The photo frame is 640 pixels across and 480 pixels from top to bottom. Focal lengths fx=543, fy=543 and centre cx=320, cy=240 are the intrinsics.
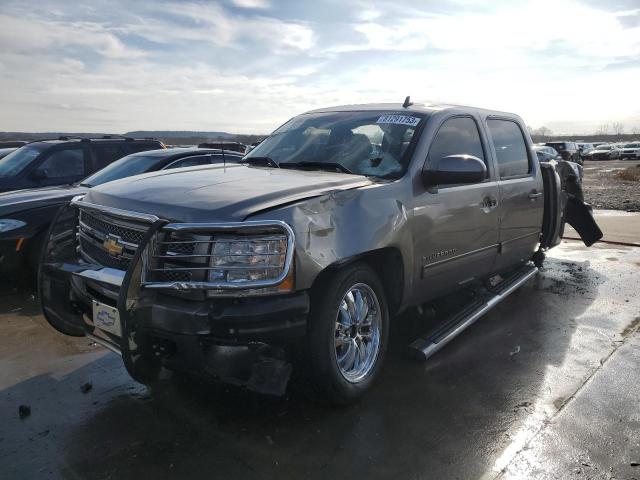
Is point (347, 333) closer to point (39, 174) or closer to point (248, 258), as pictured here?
point (248, 258)

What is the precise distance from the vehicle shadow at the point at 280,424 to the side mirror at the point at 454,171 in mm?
1342

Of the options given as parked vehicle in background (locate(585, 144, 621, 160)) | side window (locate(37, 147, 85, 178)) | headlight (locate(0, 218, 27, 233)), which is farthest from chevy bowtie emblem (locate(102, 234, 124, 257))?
parked vehicle in background (locate(585, 144, 621, 160))

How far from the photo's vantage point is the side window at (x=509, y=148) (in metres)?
4.93

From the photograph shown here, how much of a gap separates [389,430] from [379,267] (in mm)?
1061

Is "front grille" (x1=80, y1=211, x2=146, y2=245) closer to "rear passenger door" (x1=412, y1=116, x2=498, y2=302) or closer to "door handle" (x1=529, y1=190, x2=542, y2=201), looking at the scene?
"rear passenger door" (x1=412, y1=116, x2=498, y2=302)

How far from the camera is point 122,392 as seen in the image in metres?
3.54

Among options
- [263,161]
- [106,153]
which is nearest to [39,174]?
[106,153]

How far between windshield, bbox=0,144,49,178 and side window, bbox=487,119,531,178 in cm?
631

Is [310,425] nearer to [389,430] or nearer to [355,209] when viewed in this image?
[389,430]

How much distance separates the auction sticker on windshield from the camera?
411cm

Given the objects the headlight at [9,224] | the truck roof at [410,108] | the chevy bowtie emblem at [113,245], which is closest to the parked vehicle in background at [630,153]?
the truck roof at [410,108]

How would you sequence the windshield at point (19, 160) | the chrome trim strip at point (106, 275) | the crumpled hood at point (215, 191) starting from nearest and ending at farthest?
the crumpled hood at point (215, 191), the chrome trim strip at point (106, 275), the windshield at point (19, 160)

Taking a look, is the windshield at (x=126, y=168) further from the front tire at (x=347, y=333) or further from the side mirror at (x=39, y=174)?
the front tire at (x=347, y=333)

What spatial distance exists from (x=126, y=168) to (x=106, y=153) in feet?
5.53
